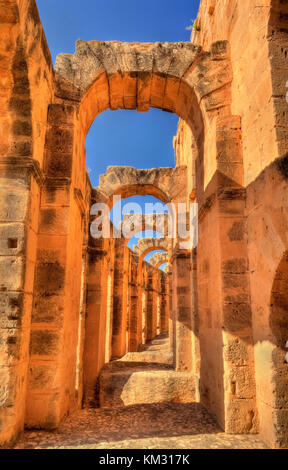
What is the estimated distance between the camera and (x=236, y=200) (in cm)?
411

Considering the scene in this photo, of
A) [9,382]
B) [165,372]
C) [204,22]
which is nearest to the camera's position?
[9,382]

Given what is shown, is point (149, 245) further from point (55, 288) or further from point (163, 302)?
point (55, 288)

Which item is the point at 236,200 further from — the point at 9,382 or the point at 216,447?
the point at 9,382

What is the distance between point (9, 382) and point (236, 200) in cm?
344

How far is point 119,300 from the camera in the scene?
40.9 feet

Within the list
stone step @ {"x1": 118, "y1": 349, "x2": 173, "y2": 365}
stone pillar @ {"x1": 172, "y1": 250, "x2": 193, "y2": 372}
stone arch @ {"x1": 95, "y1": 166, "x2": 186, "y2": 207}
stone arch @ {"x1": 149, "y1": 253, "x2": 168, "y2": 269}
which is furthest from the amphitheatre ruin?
stone arch @ {"x1": 149, "y1": 253, "x2": 168, "y2": 269}

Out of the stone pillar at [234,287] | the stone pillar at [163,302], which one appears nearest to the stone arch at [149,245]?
the stone pillar at [163,302]

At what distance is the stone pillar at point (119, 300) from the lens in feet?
39.8

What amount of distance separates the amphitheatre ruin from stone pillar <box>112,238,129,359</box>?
23.9ft

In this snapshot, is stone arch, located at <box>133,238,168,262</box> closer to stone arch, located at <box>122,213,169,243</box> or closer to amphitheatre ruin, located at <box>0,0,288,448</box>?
stone arch, located at <box>122,213,169,243</box>

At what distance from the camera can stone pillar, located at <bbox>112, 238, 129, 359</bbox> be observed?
39.8ft

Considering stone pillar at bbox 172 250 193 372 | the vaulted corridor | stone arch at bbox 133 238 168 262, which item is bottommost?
the vaulted corridor

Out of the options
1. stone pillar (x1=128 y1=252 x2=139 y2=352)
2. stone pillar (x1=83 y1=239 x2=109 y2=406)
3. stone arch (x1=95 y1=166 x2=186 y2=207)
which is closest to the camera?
stone pillar (x1=83 y1=239 x2=109 y2=406)

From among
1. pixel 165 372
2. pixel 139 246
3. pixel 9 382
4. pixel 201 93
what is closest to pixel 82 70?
pixel 201 93
